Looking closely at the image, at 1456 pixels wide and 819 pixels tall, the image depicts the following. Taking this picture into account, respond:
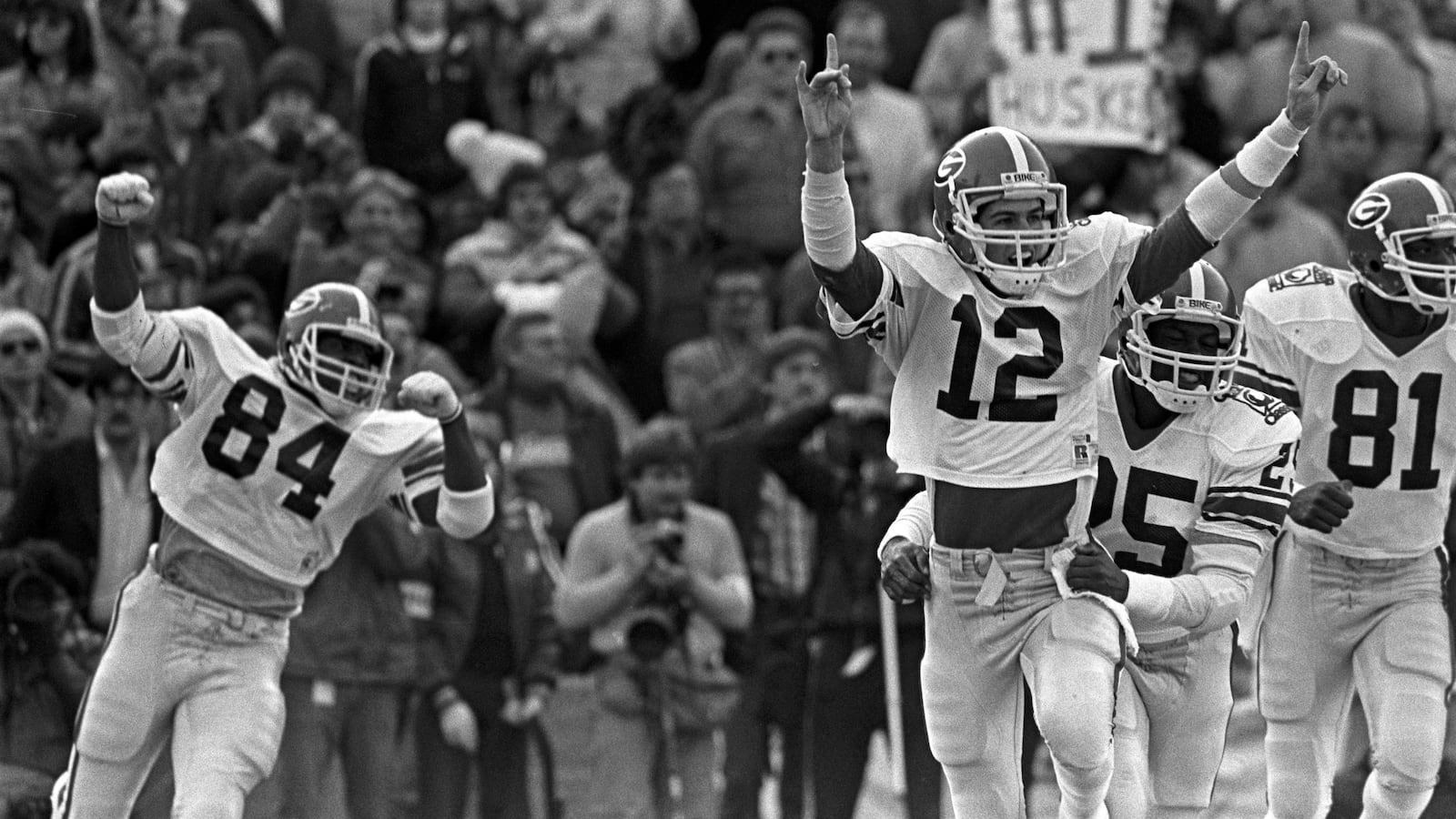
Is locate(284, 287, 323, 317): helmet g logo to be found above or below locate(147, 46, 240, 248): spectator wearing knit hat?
below

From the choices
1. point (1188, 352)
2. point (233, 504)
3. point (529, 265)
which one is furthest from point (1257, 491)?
point (529, 265)

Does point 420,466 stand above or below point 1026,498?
below

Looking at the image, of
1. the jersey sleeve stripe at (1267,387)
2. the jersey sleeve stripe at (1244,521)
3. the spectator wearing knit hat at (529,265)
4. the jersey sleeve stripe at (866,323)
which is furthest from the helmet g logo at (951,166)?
the spectator wearing knit hat at (529,265)

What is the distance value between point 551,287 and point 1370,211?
4.12 metres

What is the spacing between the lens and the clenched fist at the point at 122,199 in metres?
7.89

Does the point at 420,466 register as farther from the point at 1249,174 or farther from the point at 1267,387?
the point at 1249,174

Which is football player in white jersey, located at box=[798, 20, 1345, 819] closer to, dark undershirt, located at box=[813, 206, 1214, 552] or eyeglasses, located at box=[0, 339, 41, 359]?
dark undershirt, located at box=[813, 206, 1214, 552]

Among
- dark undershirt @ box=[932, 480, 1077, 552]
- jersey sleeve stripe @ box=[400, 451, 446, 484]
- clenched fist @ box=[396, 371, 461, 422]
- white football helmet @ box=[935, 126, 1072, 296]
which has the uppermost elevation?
white football helmet @ box=[935, 126, 1072, 296]

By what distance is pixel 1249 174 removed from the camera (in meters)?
6.99

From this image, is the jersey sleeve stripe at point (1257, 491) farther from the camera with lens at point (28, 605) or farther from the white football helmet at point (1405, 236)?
the camera with lens at point (28, 605)

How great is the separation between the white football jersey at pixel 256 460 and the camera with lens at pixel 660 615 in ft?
4.79

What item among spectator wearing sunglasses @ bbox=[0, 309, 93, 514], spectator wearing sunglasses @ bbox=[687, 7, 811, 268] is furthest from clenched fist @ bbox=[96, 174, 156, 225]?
spectator wearing sunglasses @ bbox=[687, 7, 811, 268]

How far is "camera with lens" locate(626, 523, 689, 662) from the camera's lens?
32.0 feet

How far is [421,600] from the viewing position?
9.84m
